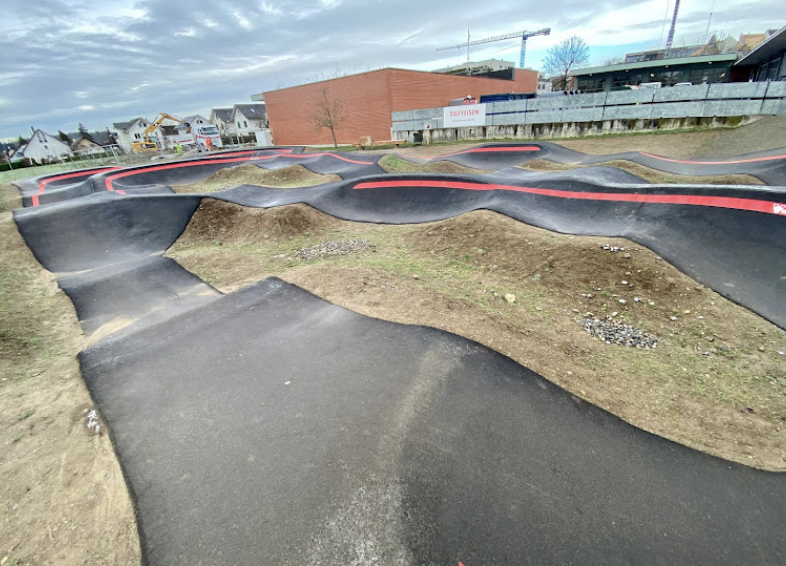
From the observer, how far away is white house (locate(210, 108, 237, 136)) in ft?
262

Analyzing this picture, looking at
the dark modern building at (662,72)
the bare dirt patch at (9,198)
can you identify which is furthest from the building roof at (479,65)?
the bare dirt patch at (9,198)

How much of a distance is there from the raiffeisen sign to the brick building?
818cm

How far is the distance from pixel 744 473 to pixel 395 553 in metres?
3.69

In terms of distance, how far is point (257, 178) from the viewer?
22.4 m

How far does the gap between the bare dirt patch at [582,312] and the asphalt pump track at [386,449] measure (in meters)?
0.42

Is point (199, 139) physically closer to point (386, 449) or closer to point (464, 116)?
point (464, 116)

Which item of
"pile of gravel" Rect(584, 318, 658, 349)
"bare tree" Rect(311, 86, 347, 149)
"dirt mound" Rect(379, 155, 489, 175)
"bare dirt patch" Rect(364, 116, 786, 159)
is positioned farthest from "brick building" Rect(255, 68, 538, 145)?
"pile of gravel" Rect(584, 318, 658, 349)

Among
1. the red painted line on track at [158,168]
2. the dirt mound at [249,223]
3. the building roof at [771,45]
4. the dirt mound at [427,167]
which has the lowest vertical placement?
the dirt mound at [249,223]

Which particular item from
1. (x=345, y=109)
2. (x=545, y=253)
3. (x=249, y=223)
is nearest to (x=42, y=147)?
(x=345, y=109)

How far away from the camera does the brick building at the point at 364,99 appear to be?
117 feet

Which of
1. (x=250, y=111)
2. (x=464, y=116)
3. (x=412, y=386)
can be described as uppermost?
(x=250, y=111)

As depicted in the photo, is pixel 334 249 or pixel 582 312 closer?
pixel 582 312

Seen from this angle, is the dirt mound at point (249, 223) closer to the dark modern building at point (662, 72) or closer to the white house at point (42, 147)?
the dark modern building at point (662, 72)

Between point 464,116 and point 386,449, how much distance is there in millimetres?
31065
